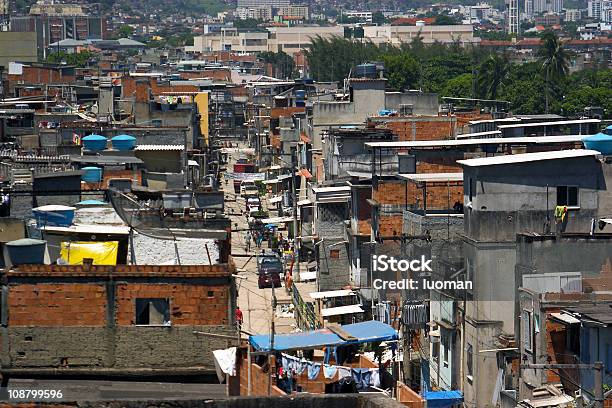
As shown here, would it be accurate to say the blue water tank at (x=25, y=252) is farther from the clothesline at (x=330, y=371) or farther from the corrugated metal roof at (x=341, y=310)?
the corrugated metal roof at (x=341, y=310)

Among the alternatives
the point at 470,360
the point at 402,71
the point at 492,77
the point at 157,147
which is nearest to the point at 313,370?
the point at 470,360

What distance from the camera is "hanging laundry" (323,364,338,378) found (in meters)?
21.4

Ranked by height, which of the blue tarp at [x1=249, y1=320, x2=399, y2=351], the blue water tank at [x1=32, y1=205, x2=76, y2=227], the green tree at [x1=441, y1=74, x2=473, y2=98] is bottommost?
the green tree at [x1=441, y1=74, x2=473, y2=98]

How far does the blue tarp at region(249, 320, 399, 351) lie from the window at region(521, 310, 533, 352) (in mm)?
1915

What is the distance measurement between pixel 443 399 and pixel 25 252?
591 cm

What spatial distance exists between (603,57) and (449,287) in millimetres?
159400

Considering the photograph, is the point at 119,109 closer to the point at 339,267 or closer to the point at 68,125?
the point at 68,125

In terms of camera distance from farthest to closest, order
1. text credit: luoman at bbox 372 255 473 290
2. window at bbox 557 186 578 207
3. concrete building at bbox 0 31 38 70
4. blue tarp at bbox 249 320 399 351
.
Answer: concrete building at bbox 0 31 38 70, text credit: luoman at bbox 372 255 473 290, window at bbox 557 186 578 207, blue tarp at bbox 249 320 399 351

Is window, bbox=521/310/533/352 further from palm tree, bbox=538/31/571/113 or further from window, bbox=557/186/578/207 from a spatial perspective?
palm tree, bbox=538/31/571/113

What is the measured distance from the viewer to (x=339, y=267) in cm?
4047

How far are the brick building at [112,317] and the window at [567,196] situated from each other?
6354 mm

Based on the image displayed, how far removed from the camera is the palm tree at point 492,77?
113 m

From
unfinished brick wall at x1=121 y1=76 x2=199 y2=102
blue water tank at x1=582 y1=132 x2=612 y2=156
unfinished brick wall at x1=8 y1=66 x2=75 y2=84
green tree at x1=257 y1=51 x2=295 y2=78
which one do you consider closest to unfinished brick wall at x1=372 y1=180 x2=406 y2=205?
blue water tank at x1=582 y1=132 x2=612 y2=156

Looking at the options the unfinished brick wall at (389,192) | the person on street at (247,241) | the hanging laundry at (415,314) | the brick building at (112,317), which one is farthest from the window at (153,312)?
the person on street at (247,241)
